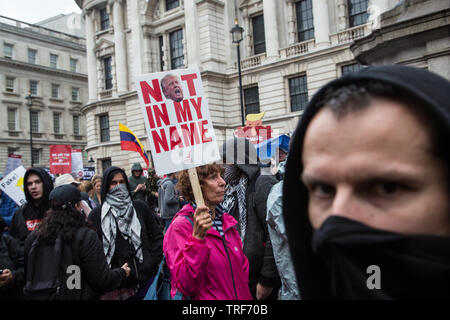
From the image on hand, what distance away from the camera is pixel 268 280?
11.7ft

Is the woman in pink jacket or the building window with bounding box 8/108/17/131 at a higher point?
the building window with bounding box 8/108/17/131

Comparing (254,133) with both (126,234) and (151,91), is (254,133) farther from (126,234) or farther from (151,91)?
(151,91)

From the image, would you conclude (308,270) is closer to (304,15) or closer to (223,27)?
(304,15)

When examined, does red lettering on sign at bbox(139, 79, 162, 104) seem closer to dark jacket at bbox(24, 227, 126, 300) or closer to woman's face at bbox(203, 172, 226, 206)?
woman's face at bbox(203, 172, 226, 206)

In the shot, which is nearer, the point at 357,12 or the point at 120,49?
the point at 357,12

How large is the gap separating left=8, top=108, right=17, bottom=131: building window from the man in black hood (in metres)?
47.6

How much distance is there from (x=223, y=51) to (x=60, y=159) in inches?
572

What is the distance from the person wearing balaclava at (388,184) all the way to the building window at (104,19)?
124 feet

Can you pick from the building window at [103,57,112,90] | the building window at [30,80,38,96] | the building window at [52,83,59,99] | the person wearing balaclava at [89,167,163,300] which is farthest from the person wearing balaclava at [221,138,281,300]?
the building window at [52,83,59,99]

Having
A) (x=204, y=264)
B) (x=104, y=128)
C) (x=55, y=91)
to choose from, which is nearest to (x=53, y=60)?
(x=55, y=91)

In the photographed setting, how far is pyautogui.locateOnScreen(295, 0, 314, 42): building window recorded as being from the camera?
25.2m

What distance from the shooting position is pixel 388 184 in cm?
89

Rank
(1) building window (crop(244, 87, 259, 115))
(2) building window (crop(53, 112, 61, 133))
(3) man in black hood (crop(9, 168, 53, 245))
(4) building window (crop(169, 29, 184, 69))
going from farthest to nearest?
(2) building window (crop(53, 112, 61, 133)), (4) building window (crop(169, 29, 184, 69)), (1) building window (crop(244, 87, 259, 115)), (3) man in black hood (crop(9, 168, 53, 245))
